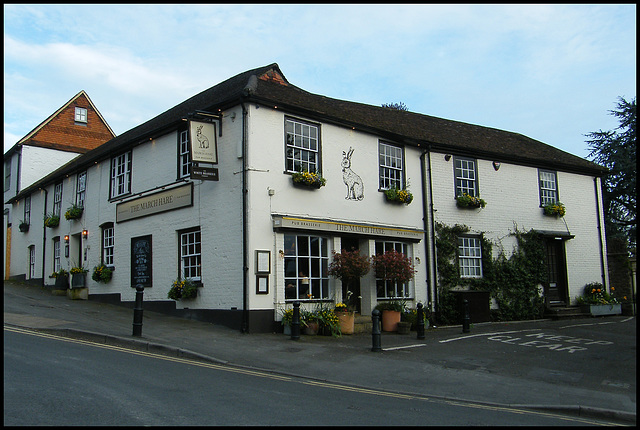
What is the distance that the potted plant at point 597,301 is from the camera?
21531 mm

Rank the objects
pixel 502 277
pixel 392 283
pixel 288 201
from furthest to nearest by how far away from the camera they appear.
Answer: pixel 502 277, pixel 392 283, pixel 288 201

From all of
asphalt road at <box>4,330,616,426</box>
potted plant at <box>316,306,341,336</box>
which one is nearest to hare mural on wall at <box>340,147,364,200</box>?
potted plant at <box>316,306,341,336</box>

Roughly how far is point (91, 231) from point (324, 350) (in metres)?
12.9

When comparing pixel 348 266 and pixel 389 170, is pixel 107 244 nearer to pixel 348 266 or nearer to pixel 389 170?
pixel 348 266

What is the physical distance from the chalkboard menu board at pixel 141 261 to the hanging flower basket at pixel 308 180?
5808 millimetres

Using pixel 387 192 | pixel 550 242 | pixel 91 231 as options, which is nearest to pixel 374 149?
pixel 387 192

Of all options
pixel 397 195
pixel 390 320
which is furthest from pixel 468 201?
pixel 390 320

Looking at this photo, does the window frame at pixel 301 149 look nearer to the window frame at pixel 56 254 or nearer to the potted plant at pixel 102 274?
the potted plant at pixel 102 274

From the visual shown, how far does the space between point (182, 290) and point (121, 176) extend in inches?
249

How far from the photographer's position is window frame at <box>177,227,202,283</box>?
52.7 feet

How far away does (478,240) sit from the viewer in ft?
66.4

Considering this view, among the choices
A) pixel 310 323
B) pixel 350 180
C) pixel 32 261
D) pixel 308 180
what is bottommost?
pixel 310 323

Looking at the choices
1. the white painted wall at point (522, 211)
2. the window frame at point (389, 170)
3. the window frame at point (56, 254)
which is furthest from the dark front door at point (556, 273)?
the window frame at point (56, 254)

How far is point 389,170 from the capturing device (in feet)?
60.3
